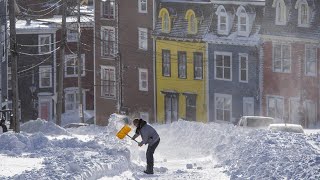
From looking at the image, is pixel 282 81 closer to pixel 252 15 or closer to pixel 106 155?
pixel 252 15

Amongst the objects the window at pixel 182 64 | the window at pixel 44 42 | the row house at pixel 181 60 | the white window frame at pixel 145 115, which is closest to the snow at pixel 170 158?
the row house at pixel 181 60

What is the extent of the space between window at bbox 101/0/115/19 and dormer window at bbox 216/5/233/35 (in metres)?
10.2

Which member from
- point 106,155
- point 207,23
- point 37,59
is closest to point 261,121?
point 106,155

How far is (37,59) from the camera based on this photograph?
84375 mm

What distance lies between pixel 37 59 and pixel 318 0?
28739 mm

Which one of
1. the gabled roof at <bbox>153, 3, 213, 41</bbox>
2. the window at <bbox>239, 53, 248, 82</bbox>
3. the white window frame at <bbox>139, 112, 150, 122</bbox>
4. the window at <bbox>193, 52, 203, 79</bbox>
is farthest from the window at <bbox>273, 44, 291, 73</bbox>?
the white window frame at <bbox>139, 112, 150, 122</bbox>

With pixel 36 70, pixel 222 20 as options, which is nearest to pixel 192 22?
pixel 222 20

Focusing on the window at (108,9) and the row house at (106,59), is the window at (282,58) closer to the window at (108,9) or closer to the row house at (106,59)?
the row house at (106,59)

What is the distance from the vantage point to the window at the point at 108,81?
76312 mm

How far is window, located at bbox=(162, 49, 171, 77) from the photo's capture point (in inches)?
2793

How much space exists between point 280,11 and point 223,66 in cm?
553

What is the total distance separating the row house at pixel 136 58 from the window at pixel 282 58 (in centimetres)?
1066

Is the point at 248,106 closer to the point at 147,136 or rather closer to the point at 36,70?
the point at 36,70

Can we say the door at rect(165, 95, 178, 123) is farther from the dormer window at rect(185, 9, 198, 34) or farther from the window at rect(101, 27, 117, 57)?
the window at rect(101, 27, 117, 57)
